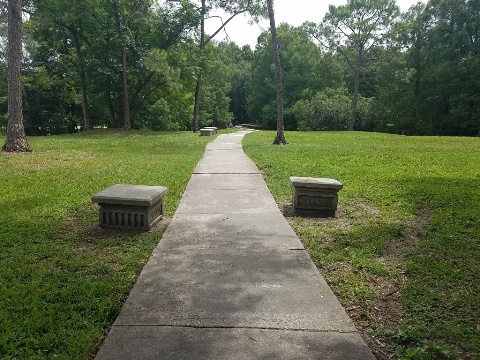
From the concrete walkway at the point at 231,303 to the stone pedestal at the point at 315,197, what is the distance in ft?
2.40

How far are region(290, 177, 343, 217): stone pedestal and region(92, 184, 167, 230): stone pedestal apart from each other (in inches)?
85.0

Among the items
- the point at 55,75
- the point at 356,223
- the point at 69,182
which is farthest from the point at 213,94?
the point at 356,223

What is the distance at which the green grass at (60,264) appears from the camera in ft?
8.68

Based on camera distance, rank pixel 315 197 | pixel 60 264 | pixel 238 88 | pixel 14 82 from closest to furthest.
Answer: pixel 60 264, pixel 315 197, pixel 14 82, pixel 238 88

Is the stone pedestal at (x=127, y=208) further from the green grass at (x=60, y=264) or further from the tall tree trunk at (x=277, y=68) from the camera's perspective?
the tall tree trunk at (x=277, y=68)

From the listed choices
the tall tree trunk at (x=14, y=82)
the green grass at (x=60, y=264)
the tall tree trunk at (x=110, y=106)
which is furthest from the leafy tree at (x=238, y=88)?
the green grass at (x=60, y=264)

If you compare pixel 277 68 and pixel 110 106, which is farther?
pixel 110 106

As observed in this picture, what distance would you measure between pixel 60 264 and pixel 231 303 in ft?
6.44

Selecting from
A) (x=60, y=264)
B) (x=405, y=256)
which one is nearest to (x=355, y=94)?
(x=405, y=256)

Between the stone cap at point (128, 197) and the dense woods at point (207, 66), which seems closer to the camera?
the stone cap at point (128, 197)

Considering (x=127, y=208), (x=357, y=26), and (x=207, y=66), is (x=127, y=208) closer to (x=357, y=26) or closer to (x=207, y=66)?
(x=207, y=66)

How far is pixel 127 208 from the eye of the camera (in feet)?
16.4

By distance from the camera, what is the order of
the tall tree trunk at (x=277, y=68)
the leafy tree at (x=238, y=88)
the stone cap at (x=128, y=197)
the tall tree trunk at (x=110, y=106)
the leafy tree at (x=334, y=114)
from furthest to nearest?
1. the leafy tree at (x=238, y=88)
2. the leafy tree at (x=334, y=114)
3. the tall tree trunk at (x=110, y=106)
4. the tall tree trunk at (x=277, y=68)
5. the stone cap at (x=128, y=197)

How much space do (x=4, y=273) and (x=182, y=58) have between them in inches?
972
